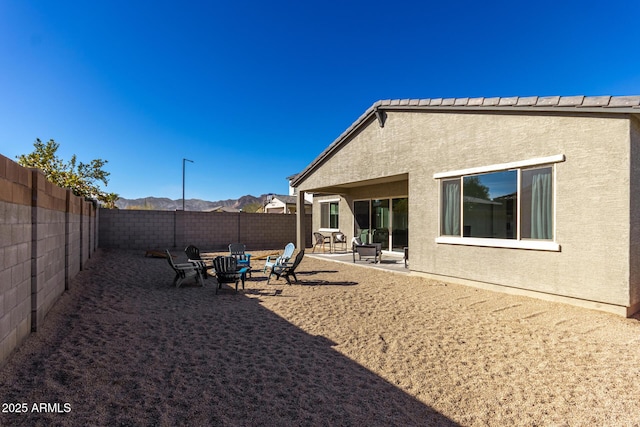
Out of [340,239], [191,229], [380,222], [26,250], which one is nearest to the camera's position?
[26,250]

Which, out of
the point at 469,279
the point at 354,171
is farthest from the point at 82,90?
the point at 469,279

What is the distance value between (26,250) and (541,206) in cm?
842

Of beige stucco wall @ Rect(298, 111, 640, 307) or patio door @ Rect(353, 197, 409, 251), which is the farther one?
patio door @ Rect(353, 197, 409, 251)

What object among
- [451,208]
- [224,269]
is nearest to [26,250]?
[224,269]

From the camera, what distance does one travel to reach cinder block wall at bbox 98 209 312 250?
15.3 metres

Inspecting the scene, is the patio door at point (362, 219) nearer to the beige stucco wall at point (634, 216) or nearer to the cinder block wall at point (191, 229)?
the cinder block wall at point (191, 229)

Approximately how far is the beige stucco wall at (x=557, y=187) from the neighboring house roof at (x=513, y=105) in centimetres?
19

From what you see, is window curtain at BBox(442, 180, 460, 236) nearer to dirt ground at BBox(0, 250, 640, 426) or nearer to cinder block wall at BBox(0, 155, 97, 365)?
dirt ground at BBox(0, 250, 640, 426)

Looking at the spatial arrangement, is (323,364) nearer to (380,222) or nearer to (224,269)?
(224,269)

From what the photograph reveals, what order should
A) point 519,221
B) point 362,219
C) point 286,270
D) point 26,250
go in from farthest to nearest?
point 362,219
point 286,270
point 519,221
point 26,250

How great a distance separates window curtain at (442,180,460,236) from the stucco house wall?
0.77ft

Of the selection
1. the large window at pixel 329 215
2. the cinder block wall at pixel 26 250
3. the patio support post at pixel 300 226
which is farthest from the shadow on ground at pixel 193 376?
the large window at pixel 329 215

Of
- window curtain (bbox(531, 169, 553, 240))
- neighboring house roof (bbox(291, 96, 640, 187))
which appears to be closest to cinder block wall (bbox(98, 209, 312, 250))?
neighboring house roof (bbox(291, 96, 640, 187))

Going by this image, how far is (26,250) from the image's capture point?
3.77 meters
